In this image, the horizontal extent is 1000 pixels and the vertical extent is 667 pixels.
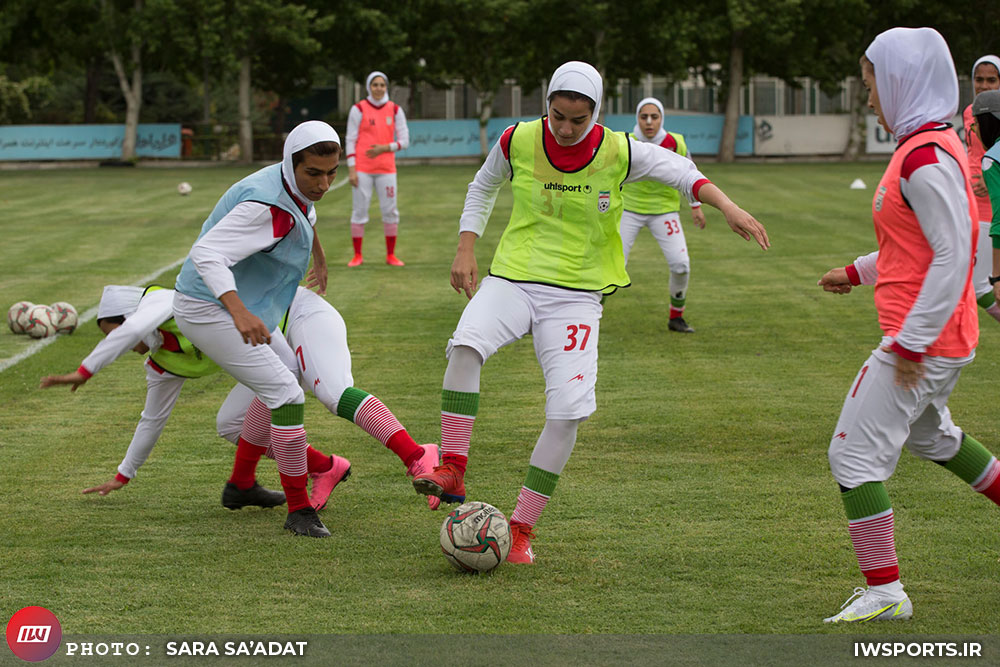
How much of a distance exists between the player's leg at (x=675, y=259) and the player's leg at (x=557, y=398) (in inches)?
261

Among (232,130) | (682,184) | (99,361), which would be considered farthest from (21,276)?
(232,130)

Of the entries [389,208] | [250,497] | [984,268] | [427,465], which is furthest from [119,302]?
[389,208]

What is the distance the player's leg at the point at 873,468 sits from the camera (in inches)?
189

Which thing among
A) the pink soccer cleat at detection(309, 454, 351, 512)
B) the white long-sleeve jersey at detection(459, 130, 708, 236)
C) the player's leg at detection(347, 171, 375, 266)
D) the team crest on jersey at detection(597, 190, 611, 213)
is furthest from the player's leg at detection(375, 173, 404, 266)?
the team crest on jersey at detection(597, 190, 611, 213)

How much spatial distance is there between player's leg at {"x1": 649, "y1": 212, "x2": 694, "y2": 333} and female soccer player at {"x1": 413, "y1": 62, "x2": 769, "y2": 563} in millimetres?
6322

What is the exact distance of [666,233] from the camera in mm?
12531

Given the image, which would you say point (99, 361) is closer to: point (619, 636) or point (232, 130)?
point (619, 636)

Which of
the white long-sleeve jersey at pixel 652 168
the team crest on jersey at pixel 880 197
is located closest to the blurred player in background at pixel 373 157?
the white long-sleeve jersey at pixel 652 168

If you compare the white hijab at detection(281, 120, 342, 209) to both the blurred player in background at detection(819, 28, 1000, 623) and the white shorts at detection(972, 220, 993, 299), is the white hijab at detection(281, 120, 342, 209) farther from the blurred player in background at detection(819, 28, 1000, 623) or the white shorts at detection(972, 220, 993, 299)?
the white shorts at detection(972, 220, 993, 299)

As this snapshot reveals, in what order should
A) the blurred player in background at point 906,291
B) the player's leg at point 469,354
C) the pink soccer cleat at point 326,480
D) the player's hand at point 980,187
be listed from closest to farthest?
the blurred player in background at point 906,291 → the player's leg at point 469,354 → the pink soccer cleat at point 326,480 → the player's hand at point 980,187

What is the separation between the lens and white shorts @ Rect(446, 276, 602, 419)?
18.8ft

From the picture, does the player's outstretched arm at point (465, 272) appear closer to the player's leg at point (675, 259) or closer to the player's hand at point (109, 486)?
the player's hand at point (109, 486)

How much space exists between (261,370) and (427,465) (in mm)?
958

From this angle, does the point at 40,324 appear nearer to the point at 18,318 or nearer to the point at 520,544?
the point at 18,318
